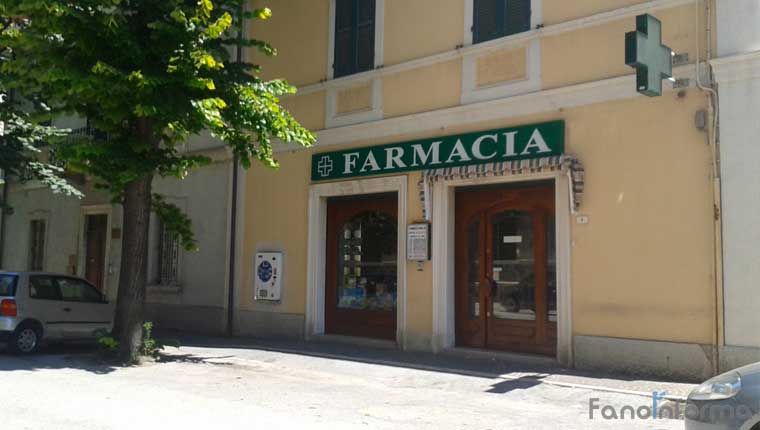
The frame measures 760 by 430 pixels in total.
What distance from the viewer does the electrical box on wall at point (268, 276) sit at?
14.2 metres

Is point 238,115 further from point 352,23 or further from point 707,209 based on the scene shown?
point 707,209

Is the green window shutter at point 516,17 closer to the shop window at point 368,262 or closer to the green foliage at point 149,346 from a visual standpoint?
the shop window at point 368,262

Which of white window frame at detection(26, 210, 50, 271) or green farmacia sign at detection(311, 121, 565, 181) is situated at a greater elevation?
green farmacia sign at detection(311, 121, 565, 181)

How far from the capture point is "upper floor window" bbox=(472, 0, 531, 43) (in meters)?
11.2

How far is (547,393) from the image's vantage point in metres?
8.64

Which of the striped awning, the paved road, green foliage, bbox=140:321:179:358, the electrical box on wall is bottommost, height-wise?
the paved road

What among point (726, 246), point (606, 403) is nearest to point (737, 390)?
point (606, 403)

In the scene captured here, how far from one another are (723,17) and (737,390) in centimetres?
606

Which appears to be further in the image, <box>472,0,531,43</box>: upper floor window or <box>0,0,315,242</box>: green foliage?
<box>472,0,531,43</box>: upper floor window

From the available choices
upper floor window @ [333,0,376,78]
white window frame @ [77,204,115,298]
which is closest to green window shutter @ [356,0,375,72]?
upper floor window @ [333,0,376,78]

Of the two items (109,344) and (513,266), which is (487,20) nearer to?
(513,266)

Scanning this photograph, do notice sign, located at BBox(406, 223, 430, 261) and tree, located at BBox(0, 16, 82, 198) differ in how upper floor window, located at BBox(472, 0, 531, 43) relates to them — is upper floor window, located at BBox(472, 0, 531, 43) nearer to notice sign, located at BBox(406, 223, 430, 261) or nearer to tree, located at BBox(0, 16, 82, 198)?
notice sign, located at BBox(406, 223, 430, 261)

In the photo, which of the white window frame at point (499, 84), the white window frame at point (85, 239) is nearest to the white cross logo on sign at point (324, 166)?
the white window frame at point (499, 84)

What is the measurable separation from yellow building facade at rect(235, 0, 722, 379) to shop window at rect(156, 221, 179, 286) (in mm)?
2526
